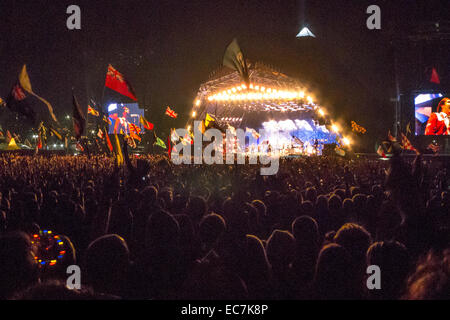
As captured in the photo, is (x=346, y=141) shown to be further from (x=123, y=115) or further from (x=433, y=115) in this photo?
(x=123, y=115)

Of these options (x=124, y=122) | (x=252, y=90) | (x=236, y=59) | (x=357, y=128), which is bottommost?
(x=357, y=128)

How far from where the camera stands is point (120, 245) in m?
2.93

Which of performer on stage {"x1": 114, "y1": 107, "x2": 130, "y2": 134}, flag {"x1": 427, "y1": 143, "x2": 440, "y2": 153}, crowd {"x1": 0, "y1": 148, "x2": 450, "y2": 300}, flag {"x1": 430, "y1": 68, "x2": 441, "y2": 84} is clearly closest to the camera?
crowd {"x1": 0, "y1": 148, "x2": 450, "y2": 300}

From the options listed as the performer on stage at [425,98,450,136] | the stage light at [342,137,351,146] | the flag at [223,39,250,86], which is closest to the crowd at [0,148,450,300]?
the flag at [223,39,250,86]

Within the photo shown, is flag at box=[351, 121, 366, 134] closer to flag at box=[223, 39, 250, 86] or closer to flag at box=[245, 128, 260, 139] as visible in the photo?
flag at box=[245, 128, 260, 139]

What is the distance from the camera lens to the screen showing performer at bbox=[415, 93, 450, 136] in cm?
1969

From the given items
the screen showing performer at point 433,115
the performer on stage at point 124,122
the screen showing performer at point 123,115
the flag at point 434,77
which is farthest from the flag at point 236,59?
the performer on stage at point 124,122

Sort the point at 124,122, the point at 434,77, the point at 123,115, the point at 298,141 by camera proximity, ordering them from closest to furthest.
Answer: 1. the point at 434,77
2. the point at 298,141
3. the point at 124,122
4. the point at 123,115

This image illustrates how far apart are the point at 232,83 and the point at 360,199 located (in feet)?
61.3

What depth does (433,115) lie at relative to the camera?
1989 cm

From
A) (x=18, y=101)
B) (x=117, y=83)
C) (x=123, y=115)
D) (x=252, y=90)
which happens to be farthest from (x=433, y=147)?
(x=123, y=115)

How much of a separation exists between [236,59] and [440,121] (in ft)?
52.4
